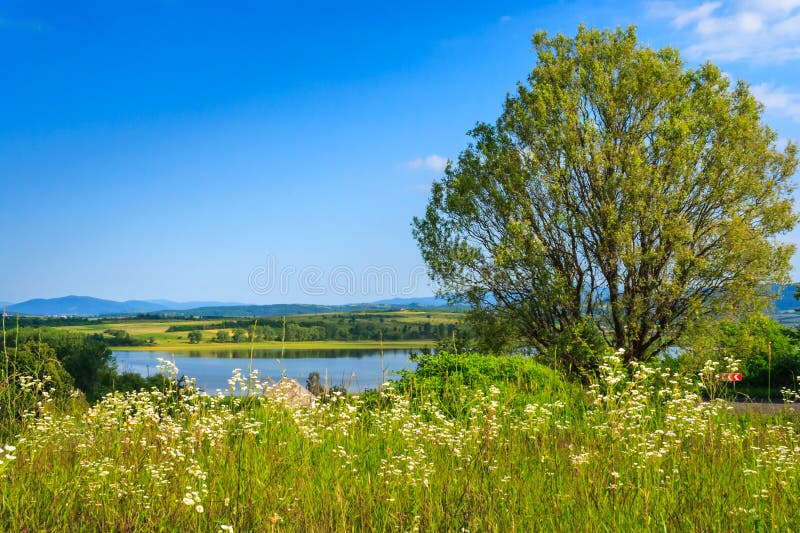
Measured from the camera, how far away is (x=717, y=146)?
1798cm

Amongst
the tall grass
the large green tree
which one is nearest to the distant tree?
the tall grass

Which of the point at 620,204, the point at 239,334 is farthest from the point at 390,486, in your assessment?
the point at 620,204

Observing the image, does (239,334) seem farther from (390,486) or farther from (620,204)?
(620,204)

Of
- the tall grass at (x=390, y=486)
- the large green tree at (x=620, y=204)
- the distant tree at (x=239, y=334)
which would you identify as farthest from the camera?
the large green tree at (x=620, y=204)

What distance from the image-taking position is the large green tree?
1730 cm

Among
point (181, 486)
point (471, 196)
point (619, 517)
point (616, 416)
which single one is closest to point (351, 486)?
point (181, 486)

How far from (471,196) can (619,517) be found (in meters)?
15.6

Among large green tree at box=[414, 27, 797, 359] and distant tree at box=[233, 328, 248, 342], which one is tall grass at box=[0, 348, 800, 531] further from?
large green tree at box=[414, 27, 797, 359]

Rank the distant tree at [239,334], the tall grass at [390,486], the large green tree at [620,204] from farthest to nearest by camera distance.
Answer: the large green tree at [620,204], the distant tree at [239,334], the tall grass at [390,486]

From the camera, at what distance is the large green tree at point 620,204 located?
1730 cm

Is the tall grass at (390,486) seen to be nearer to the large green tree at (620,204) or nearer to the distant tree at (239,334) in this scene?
the distant tree at (239,334)

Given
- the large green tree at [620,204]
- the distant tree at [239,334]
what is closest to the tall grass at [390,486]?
the distant tree at [239,334]

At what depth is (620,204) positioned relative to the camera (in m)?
17.4

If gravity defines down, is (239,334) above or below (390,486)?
above
